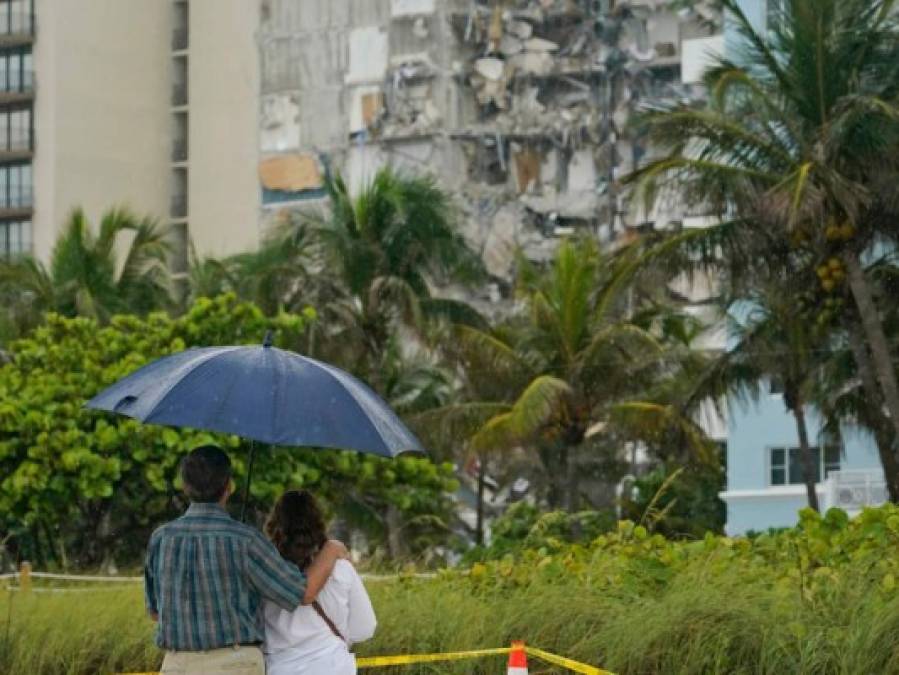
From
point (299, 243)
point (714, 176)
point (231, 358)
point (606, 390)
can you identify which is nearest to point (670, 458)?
point (606, 390)

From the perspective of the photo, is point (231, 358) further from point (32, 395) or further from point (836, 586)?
point (32, 395)

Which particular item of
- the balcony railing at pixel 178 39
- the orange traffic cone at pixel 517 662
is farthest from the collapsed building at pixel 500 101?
the orange traffic cone at pixel 517 662

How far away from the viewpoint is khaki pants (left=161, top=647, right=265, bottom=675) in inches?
343

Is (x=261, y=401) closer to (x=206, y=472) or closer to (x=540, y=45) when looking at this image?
(x=206, y=472)

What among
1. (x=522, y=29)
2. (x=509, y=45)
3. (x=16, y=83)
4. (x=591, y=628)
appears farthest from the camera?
(x=16, y=83)

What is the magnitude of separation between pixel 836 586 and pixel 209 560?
16.5 feet

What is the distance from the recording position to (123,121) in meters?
87.9

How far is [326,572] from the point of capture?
8898 millimetres

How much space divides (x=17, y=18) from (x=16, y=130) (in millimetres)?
4456

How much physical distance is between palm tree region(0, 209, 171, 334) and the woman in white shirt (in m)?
35.2

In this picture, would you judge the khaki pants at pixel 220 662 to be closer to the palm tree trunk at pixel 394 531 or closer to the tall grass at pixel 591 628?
the tall grass at pixel 591 628

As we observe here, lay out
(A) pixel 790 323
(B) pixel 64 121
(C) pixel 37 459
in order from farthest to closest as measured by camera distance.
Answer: (B) pixel 64 121 < (C) pixel 37 459 < (A) pixel 790 323

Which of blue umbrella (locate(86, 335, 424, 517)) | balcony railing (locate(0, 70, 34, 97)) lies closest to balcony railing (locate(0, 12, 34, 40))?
balcony railing (locate(0, 70, 34, 97))

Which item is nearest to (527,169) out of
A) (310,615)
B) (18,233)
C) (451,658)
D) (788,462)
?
(18,233)
